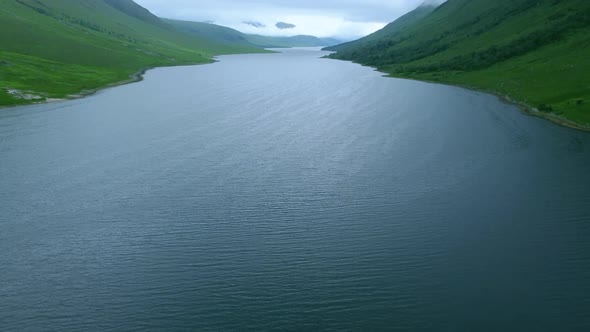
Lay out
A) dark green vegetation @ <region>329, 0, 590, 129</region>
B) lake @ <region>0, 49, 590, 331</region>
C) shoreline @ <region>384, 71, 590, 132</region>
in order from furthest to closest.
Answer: dark green vegetation @ <region>329, 0, 590, 129</region> → shoreline @ <region>384, 71, 590, 132</region> → lake @ <region>0, 49, 590, 331</region>

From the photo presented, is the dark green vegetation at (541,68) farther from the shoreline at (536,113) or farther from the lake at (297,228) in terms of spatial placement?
the lake at (297,228)

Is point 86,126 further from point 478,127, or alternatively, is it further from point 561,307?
point 561,307

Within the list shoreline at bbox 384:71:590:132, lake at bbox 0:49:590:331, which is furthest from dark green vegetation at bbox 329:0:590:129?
lake at bbox 0:49:590:331

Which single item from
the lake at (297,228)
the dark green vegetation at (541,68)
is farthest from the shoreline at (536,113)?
the lake at (297,228)

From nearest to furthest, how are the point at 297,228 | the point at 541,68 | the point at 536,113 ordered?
the point at 297,228 → the point at 536,113 → the point at 541,68

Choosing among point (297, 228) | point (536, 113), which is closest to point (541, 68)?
point (536, 113)

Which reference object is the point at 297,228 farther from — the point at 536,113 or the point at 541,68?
the point at 541,68

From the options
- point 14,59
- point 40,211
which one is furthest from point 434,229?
point 14,59

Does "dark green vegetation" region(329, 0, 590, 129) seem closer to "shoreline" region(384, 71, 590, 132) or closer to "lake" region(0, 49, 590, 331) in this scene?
"shoreline" region(384, 71, 590, 132)
